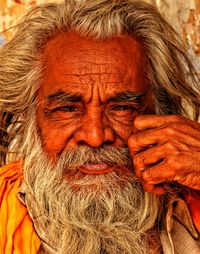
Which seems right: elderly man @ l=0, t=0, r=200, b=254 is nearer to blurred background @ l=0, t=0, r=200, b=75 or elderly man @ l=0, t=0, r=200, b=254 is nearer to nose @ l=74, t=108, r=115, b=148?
nose @ l=74, t=108, r=115, b=148

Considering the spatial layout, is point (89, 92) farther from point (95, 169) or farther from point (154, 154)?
point (154, 154)

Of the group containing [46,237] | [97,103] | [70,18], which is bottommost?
[46,237]

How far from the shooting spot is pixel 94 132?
2.76 m

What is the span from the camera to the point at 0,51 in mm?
3283

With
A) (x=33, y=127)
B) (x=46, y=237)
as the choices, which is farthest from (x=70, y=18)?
(x=46, y=237)

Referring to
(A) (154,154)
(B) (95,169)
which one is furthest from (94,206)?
(A) (154,154)

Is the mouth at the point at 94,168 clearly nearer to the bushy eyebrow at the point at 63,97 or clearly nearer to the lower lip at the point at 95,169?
the lower lip at the point at 95,169

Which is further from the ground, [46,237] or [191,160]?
[191,160]

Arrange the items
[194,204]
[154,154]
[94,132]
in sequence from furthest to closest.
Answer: [194,204] → [94,132] → [154,154]

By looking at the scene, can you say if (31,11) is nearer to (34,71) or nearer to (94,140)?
(34,71)

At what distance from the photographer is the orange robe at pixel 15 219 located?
276cm

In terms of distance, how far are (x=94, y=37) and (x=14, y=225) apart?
830 mm

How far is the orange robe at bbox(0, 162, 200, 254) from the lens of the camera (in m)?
2.76

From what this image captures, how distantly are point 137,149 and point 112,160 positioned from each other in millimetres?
205
